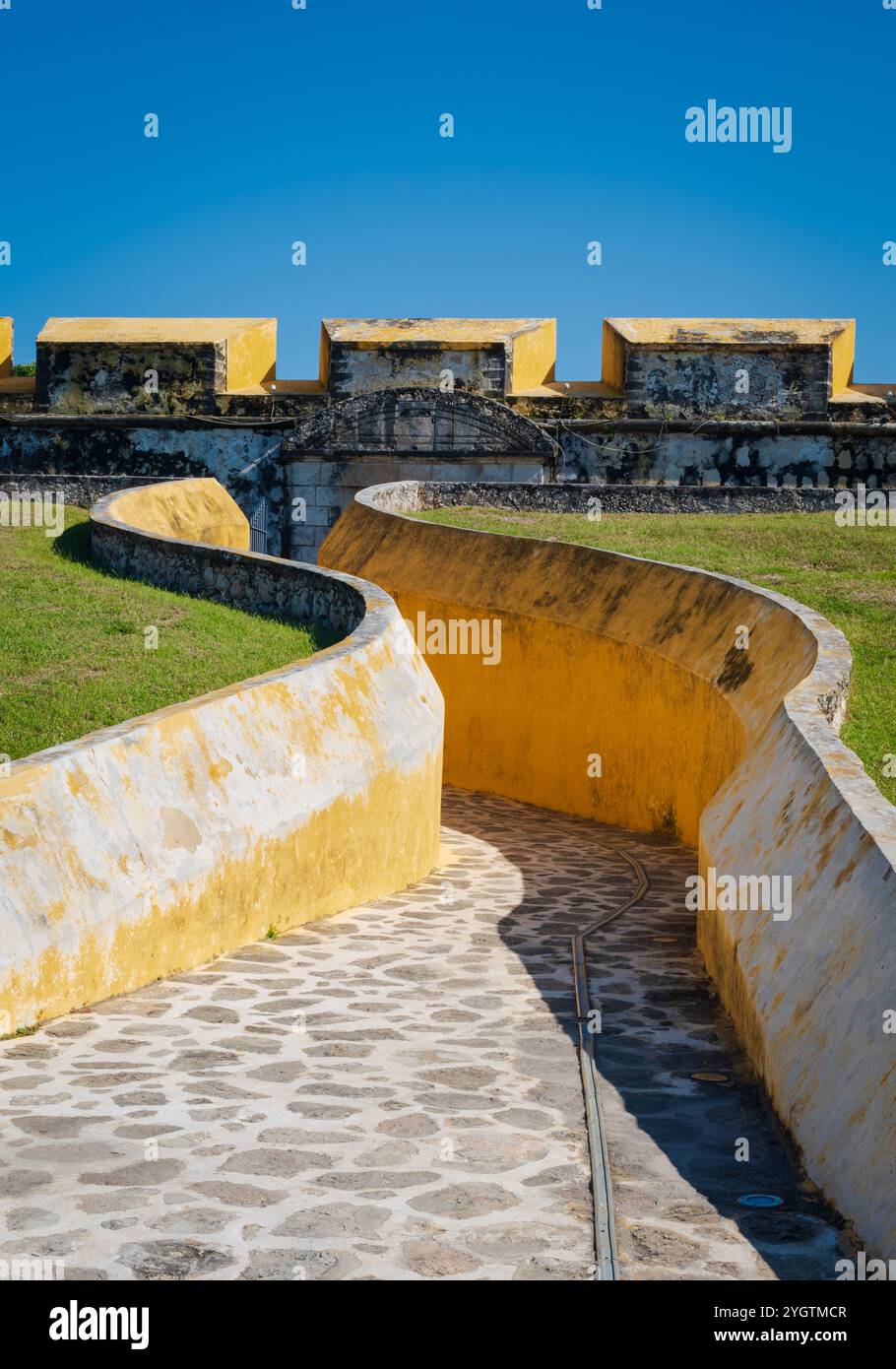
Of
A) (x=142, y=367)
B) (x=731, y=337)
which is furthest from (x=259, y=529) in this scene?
(x=731, y=337)

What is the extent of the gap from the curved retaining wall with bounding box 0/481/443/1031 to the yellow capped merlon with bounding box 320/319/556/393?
43.7 feet

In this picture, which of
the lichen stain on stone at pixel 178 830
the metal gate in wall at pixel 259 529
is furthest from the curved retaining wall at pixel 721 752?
the metal gate in wall at pixel 259 529

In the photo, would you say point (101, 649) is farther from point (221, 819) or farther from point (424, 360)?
point (424, 360)

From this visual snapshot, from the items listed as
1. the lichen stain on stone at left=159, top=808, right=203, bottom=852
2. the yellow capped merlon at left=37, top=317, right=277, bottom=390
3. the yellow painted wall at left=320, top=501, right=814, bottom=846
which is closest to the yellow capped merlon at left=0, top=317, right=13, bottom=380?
the yellow capped merlon at left=37, top=317, right=277, bottom=390

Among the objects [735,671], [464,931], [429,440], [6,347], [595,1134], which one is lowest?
[464,931]

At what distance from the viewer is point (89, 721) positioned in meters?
8.80

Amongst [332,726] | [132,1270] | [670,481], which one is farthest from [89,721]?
[670,481]

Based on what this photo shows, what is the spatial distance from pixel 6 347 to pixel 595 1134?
26.1m

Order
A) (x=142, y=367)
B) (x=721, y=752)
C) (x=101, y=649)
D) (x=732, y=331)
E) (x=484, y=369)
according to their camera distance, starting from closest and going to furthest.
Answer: (x=101, y=649) < (x=721, y=752) < (x=484, y=369) < (x=732, y=331) < (x=142, y=367)

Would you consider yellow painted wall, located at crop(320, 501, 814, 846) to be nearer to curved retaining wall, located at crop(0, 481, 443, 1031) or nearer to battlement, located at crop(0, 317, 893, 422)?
curved retaining wall, located at crop(0, 481, 443, 1031)

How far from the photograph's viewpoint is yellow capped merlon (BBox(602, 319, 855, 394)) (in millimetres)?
24781

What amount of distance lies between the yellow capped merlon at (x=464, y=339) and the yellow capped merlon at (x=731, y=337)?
4.09ft

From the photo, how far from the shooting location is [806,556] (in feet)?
50.1
